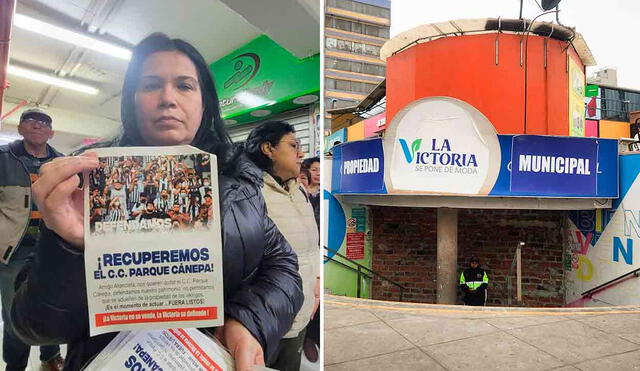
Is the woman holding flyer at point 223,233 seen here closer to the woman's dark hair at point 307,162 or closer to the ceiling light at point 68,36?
the ceiling light at point 68,36

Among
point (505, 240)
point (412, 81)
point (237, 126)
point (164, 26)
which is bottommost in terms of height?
point (505, 240)

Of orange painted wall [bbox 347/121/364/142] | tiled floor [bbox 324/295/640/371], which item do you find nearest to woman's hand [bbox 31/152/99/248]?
tiled floor [bbox 324/295/640/371]

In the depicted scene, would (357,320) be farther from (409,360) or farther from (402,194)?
(402,194)

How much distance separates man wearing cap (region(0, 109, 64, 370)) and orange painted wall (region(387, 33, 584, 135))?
9.37 meters

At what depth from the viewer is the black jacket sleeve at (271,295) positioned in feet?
6.20

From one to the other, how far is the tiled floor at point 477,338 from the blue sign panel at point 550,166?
273 cm

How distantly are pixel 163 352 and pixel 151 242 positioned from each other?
1.57 feet

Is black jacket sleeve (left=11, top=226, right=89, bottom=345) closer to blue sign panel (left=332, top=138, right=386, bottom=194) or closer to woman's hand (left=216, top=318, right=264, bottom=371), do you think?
woman's hand (left=216, top=318, right=264, bottom=371)

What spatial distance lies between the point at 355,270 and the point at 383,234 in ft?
3.83

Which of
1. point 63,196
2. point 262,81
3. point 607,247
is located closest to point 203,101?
point 262,81

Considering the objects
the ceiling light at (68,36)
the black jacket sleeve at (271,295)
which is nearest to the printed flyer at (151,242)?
the black jacket sleeve at (271,295)

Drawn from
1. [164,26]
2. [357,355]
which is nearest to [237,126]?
[164,26]

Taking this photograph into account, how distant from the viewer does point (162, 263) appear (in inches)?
68.0

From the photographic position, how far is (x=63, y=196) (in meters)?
1.69
